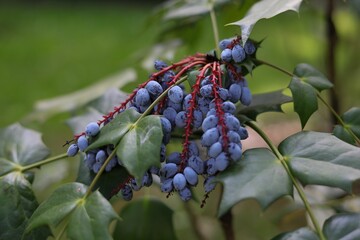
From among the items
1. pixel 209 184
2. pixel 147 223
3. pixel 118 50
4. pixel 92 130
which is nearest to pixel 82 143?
pixel 92 130

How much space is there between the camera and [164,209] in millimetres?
1422

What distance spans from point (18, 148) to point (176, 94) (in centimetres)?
46

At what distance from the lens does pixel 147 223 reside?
138 centimetres

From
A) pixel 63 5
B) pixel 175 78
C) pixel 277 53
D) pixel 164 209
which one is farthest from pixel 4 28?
pixel 175 78

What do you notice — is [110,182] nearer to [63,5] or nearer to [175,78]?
[175,78]

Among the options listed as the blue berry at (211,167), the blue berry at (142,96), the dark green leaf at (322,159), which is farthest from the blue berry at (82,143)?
the dark green leaf at (322,159)

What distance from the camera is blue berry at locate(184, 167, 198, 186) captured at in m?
0.86

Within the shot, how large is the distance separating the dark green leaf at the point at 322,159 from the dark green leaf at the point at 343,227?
0.05 metres

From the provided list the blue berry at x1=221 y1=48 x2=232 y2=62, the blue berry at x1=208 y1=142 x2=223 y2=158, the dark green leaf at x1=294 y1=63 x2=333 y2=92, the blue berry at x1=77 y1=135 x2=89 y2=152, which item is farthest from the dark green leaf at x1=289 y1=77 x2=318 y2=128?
the blue berry at x1=77 y1=135 x2=89 y2=152

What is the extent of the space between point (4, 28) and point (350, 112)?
6.04 meters

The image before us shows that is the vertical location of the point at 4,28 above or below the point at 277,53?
above

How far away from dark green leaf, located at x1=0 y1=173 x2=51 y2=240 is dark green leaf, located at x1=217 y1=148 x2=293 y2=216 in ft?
1.26

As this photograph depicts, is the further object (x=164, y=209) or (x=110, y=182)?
(x=164, y=209)

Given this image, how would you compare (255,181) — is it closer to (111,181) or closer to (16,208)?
(111,181)
